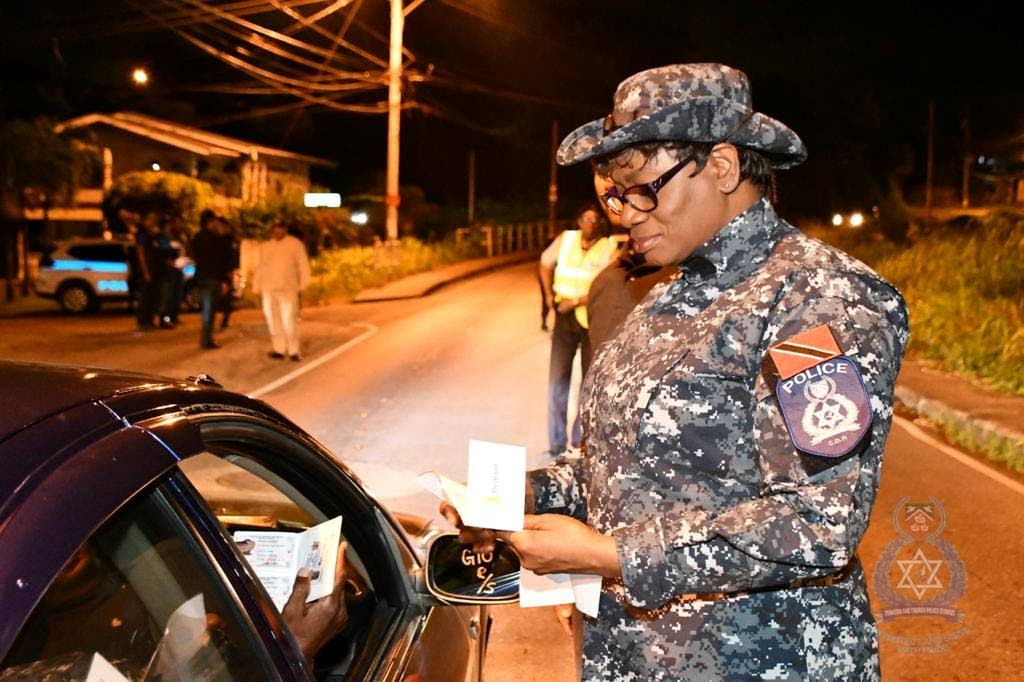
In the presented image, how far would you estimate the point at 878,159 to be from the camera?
60.4 m

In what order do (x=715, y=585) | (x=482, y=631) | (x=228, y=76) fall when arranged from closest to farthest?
1. (x=715, y=585)
2. (x=482, y=631)
3. (x=228, y=76)

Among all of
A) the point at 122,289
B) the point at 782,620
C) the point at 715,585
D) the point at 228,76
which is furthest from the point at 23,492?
the point at 228,76

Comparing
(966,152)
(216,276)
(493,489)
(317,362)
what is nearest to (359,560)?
(493,489)

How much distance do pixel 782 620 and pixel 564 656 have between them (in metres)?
3.03

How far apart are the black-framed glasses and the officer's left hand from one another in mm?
609

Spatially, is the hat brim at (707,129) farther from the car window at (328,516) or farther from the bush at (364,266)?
the bush at (364,266)

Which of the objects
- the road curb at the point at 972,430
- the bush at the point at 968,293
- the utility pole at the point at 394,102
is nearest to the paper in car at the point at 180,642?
the road curb at the point at 972,430

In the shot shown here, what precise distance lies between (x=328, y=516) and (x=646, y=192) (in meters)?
1.18

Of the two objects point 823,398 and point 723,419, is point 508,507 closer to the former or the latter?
point 723,419

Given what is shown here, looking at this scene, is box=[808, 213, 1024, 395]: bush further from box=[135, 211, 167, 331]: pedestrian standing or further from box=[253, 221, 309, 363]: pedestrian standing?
box=[135, 211, 167, 331]: pedestrian standing

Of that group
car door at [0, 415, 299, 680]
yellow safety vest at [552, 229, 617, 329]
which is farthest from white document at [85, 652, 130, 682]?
yellow safety vest at [552, 229, 617, 329]

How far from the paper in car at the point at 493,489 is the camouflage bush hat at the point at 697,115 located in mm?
600

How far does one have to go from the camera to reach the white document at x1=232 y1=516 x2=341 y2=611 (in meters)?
2.40

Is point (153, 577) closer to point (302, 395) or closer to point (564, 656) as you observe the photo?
point (564, 656)
